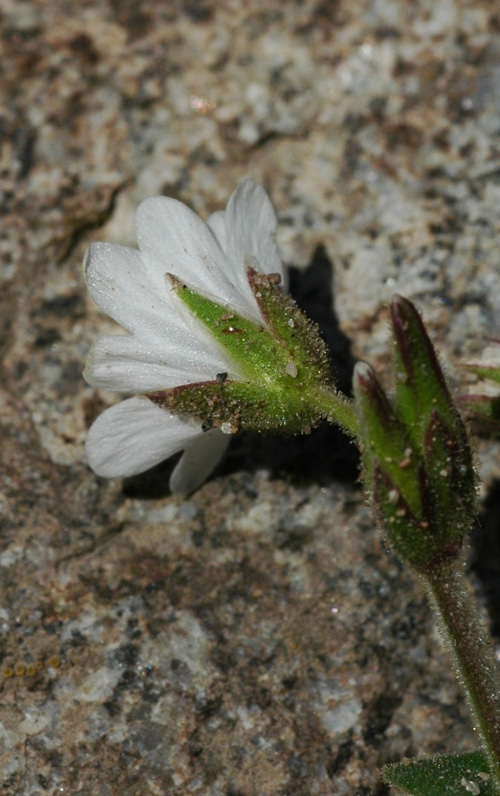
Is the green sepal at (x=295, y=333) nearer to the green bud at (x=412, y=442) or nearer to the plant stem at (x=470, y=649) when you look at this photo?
the green bud at (x=412, y=442)

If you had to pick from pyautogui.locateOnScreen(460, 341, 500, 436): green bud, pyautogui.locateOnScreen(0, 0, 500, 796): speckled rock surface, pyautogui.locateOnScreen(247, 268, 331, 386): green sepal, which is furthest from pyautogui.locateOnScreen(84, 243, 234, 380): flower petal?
pyautogui.locateOnScreen(460, 341, 500, 436): green bud

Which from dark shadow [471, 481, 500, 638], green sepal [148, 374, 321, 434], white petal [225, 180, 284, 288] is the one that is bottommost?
dark shadow [471, 481, 500, 638]

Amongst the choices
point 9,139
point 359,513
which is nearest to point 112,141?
point 9,139

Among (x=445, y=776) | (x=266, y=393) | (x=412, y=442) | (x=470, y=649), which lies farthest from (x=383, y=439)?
(x=445, y=776)

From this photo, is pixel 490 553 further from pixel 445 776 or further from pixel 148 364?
pixel 148 364

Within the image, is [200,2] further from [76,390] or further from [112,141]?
[76,390]

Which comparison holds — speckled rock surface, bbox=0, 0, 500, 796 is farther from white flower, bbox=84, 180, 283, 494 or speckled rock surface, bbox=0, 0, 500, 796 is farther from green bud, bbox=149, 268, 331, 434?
green bud, bbox=149, 268, 331, 434
